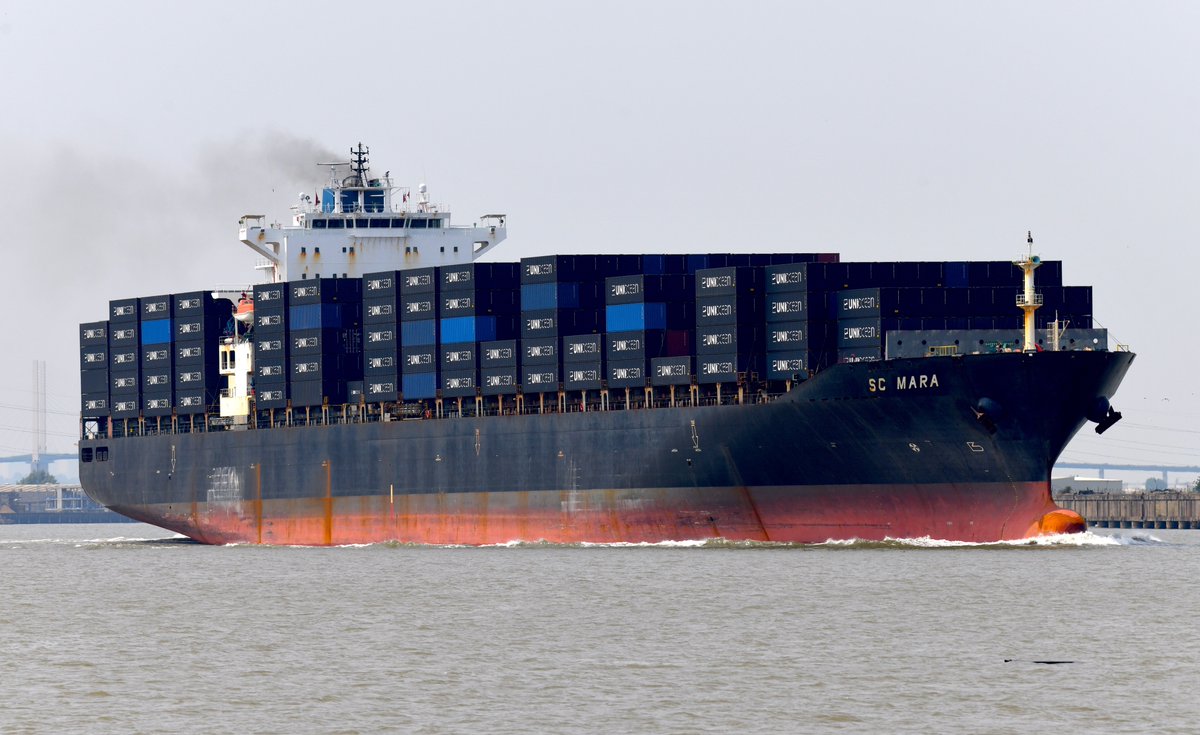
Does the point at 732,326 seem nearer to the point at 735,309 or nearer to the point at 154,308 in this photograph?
the point at 735,309

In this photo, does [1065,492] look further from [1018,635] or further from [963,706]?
[963,706]

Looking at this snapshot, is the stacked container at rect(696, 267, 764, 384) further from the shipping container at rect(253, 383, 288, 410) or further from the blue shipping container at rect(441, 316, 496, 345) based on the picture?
the shipping container at rect(253, 383, 288, 410)

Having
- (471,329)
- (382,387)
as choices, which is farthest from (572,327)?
(382,387)

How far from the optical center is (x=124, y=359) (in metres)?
85.0

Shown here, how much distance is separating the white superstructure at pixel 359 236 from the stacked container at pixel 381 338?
9227 millimetres

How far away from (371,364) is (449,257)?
12.4m

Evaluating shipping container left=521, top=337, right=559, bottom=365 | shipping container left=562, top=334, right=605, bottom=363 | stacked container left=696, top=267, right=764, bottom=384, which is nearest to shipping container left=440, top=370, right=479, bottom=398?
shipping container left=521, top=337, right=559, bottom=365

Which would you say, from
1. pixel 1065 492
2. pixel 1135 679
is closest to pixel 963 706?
pixel 1135 679

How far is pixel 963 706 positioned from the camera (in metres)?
29.4

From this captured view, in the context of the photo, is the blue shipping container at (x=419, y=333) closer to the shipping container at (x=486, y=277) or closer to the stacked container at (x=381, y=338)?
the stacked container at (x=381, y=338)

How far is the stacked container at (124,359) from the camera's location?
277ft

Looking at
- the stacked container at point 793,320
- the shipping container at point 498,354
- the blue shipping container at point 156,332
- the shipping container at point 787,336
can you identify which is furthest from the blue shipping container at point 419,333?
the blue shipping container at point 156,332

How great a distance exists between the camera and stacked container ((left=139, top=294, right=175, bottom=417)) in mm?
83062

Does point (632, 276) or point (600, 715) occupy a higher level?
point (632, 276)
